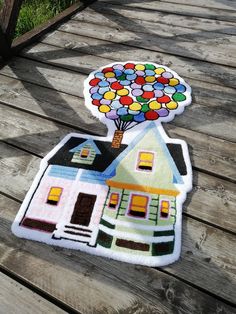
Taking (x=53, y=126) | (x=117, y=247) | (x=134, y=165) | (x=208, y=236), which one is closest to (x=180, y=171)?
(x=134, y=165)

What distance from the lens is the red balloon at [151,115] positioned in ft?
6.66

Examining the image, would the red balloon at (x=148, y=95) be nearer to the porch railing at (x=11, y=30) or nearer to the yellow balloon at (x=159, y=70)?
the yellow balloon at (x=159, y=70)

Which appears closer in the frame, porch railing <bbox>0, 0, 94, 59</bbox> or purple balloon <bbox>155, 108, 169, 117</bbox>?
purple balloon <bbox>155, 108, 169, 117</bbox>

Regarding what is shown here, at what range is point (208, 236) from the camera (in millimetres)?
1483

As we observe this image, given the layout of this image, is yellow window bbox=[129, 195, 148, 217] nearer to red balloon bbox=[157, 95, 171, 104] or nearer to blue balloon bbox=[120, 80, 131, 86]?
red balloon bbox=[157, 95, 171, 104]

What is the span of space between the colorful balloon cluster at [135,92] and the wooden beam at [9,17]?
2.36ft

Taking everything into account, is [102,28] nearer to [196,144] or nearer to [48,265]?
[196,144]

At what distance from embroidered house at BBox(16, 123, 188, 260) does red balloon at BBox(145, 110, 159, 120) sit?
0.41 feet

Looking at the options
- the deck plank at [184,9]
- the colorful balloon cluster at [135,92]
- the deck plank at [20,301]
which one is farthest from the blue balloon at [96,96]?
the deck plank at [184,9]

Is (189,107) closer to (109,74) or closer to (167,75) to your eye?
(167,75)

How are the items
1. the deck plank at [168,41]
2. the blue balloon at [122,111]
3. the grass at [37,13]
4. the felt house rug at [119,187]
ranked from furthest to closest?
the grass at [37,13], the deck plank at [168,41], the blue balloon at [122,111], the felt house rug at [119,187]

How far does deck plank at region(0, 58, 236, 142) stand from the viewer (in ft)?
6.45

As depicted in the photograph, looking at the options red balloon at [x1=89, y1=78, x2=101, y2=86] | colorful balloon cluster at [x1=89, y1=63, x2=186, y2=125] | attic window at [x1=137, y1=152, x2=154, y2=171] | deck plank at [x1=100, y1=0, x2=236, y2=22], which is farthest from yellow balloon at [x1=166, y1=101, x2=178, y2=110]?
deck plank at [x1=100, y1=0, x2=236, y2=22]

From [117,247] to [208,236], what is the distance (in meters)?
0.39
